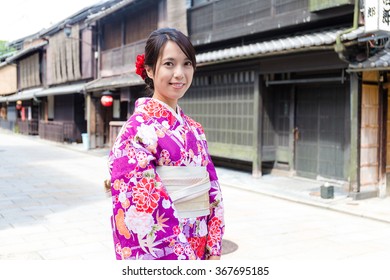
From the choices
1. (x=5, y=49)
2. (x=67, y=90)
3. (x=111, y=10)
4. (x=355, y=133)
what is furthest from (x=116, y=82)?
(x=5, y=49)

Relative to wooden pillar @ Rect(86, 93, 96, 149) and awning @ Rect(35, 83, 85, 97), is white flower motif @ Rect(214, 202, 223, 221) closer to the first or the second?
wooden pillar @ Rect(86, 93, 96, 149)

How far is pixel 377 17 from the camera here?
25.2ft

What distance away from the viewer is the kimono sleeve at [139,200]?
2.26 metres

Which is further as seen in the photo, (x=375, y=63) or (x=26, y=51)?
(x=26, y=51)

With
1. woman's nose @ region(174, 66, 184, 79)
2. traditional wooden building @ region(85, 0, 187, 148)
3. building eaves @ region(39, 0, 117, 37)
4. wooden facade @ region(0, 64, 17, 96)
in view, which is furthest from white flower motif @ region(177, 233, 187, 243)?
wooden facade @ region(0, 64, 17, 96)

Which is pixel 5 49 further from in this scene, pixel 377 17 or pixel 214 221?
pixel 214 221

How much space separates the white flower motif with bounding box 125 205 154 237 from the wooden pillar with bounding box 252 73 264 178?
1012 centimetres

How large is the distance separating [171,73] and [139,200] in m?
0.72

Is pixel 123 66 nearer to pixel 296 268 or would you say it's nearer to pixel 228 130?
pixel 228 130

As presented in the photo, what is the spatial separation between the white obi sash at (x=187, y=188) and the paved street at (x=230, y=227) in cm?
120

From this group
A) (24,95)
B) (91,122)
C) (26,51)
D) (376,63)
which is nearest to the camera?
(376,63)

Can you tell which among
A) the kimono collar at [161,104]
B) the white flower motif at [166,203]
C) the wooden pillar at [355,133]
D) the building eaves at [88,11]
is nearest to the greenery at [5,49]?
the building eaves at [88,11]

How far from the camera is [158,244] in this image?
2287 mm

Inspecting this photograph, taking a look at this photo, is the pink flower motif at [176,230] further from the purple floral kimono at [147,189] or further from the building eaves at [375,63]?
the building eaves at [375,63]
